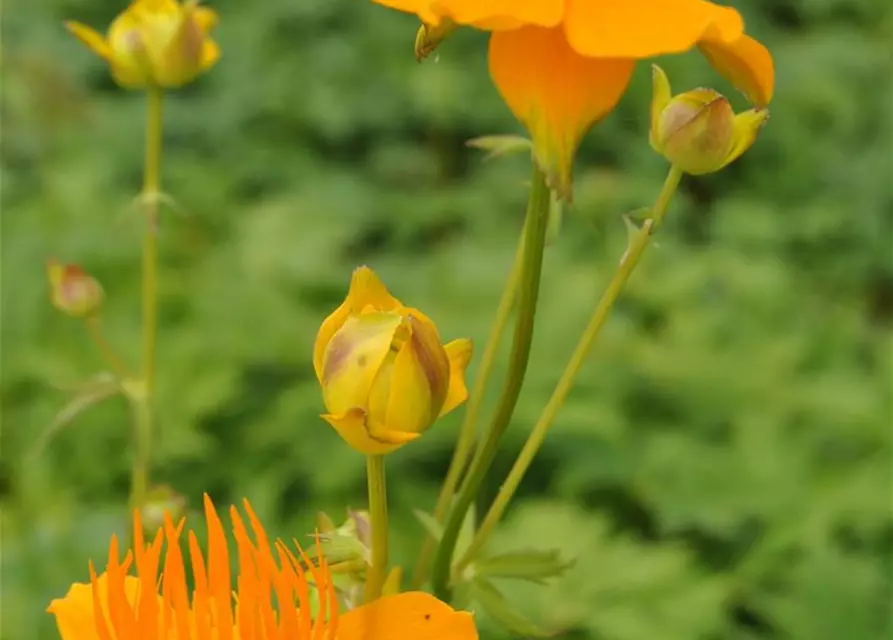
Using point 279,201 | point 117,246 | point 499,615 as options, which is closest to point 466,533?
point 499,615

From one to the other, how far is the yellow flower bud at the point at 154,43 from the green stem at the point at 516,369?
0.32 m

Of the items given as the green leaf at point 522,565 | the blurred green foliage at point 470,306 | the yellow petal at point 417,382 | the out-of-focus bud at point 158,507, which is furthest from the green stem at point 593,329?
the blurred green foliage at point 470,306

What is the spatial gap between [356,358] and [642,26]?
17 cm

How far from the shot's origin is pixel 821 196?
7.46ft

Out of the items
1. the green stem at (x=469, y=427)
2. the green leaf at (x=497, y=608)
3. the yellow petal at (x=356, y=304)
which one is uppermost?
the yellow petal at (x=356, y=304)

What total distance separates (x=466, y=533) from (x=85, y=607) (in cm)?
22

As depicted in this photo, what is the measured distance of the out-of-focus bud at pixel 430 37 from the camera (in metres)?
0.43

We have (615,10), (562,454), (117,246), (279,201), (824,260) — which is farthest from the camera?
(824,260)

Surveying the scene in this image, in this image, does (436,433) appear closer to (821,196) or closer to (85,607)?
(85,607)

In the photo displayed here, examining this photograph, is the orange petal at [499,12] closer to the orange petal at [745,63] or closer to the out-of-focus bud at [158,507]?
the orange petal at [745,63]

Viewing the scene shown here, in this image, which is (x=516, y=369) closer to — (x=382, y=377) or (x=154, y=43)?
(x=382, y=377)

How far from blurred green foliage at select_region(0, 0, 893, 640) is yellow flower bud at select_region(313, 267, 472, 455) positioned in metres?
0.66

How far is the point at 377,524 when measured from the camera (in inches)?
19.3

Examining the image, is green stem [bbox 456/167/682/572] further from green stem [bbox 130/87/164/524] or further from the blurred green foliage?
the blurred green foliage
